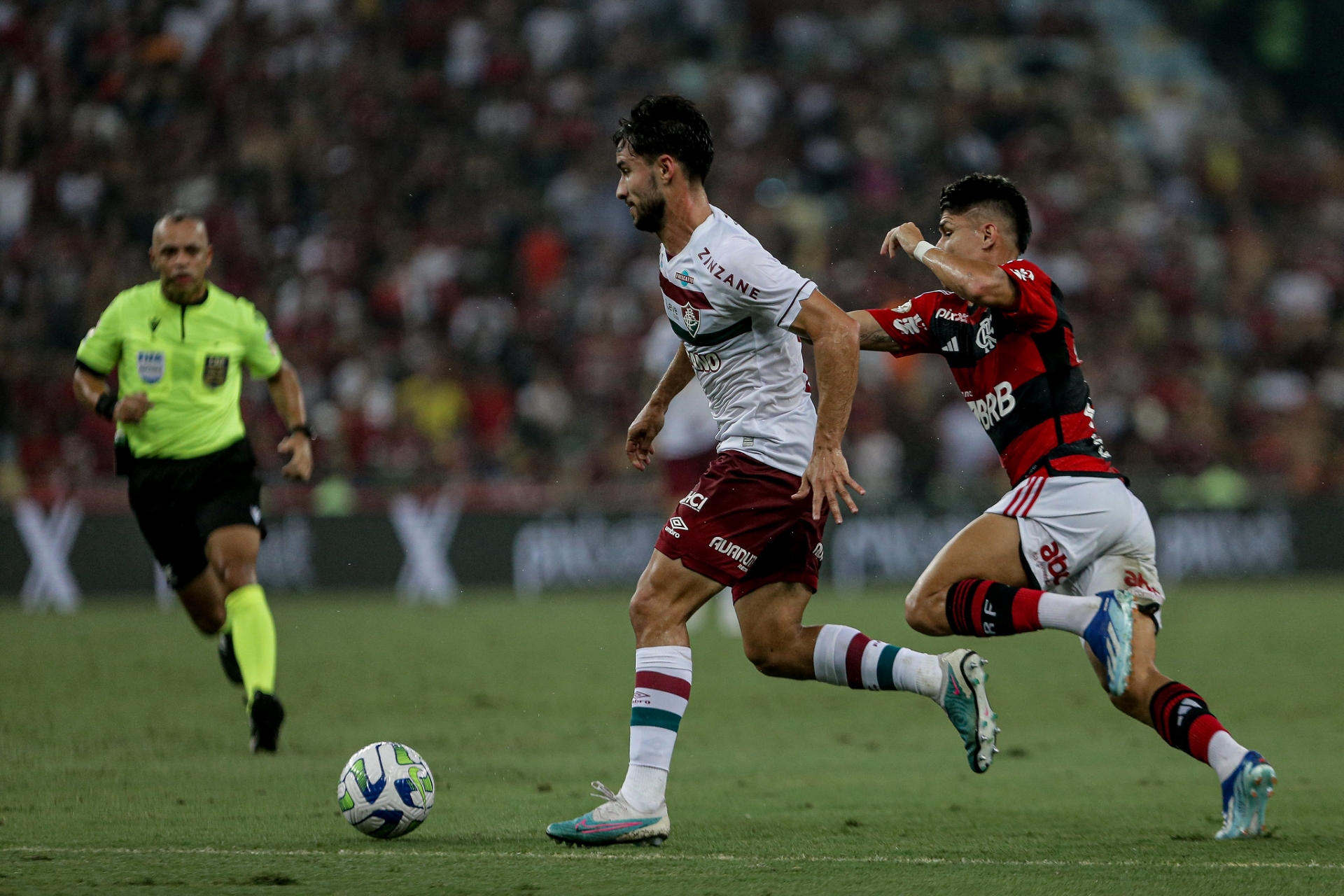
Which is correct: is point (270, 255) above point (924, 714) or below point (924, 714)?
above

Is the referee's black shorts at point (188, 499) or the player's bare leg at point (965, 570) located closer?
the player's bare leg at point (965, 570)

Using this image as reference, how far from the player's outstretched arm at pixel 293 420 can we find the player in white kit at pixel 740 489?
265 cm

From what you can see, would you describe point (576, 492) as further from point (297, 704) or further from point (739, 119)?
point (297, 704)

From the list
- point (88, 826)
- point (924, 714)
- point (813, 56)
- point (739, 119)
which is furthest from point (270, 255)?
point (88, 826)

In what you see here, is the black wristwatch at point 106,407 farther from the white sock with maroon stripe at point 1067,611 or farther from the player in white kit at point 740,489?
the white sock with maroon stripe at point 1067,611

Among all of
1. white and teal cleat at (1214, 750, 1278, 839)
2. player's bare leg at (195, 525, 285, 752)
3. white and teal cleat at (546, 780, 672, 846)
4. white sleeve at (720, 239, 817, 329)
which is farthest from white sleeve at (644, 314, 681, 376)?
white and teal cleat at (1214, 750, 1278, 839)

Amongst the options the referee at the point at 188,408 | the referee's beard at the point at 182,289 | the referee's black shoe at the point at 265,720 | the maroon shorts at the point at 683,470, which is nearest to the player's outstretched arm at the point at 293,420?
the referee at the point at 188,408

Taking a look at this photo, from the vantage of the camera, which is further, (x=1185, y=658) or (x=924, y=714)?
(x=1185, y=658)

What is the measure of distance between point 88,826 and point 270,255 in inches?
545

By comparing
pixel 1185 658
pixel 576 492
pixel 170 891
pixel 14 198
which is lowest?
pixel 170 891

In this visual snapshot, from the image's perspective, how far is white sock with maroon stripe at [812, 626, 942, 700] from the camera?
17.4 feet

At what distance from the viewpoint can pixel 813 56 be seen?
2169cm

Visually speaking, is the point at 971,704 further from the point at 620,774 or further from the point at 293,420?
the point at 293,420

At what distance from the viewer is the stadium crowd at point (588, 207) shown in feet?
54.2
